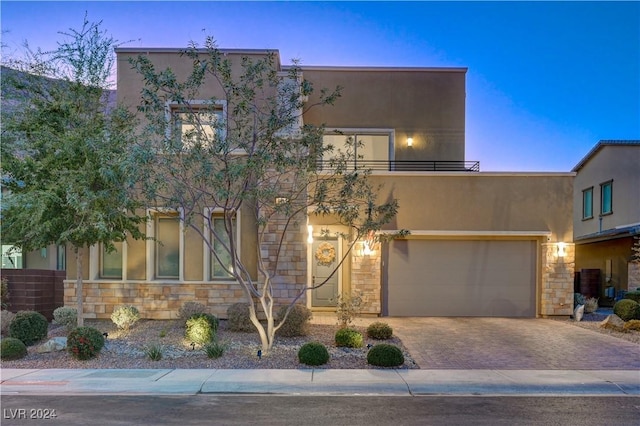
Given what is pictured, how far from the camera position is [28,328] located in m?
10.8

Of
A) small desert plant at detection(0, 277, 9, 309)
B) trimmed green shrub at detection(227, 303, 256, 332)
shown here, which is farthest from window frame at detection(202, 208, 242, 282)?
small desert plant at detection(0, 277, 9, 309)

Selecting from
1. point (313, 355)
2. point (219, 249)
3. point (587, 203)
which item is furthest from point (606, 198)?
point (313, 355)

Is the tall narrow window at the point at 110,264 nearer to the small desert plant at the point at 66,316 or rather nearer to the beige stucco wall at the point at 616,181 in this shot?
the small desert plant at the point at 66,316

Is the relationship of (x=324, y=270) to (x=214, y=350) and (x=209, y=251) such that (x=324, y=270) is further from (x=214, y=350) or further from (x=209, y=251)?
(x=214, y=350)

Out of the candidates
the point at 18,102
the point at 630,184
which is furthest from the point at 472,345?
the point at 630,184

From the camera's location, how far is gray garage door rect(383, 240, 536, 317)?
50.3 ft

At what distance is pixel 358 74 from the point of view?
59.5 ft

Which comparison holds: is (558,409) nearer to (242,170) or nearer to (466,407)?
(466,407)

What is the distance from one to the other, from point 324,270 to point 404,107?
7098mm

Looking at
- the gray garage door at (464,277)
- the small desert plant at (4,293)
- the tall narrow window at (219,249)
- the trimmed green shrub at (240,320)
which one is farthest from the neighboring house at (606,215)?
the small desert plant at (4,293)

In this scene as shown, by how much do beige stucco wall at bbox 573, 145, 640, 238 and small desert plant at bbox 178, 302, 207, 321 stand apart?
1860cm

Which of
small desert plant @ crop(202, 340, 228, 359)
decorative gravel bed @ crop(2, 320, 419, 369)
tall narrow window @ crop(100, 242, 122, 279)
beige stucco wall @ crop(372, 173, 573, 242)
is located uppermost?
beige stucco wall @ crop(372, 173, 573, 242)

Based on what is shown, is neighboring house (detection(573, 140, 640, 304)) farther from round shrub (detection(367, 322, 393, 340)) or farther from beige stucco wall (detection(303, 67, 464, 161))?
round shrub (detection(367, 322, 393, 340))

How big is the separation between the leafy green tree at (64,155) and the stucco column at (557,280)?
40.0ft
